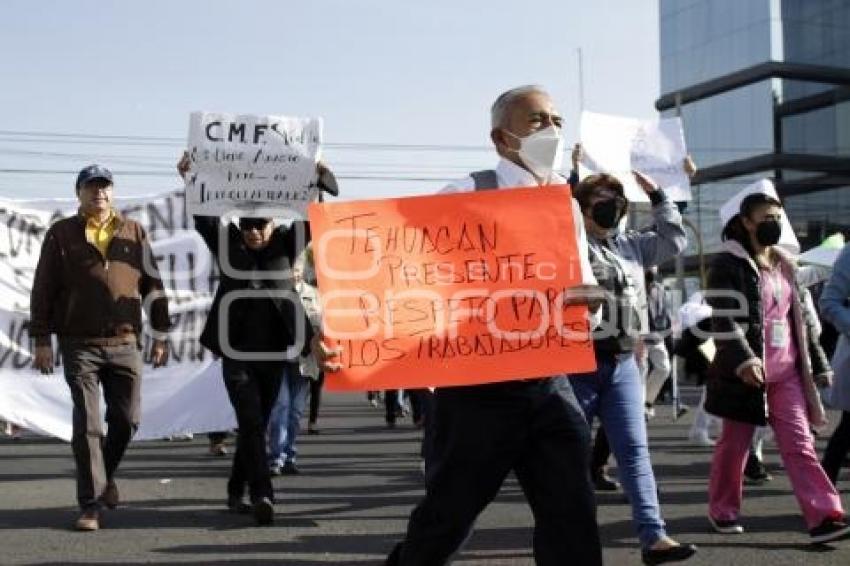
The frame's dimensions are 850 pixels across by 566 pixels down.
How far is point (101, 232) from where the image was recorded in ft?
23.7

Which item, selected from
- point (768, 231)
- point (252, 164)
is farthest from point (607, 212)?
point (252, 164)

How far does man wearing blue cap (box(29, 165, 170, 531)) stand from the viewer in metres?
6.95

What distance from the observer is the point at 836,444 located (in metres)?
7.29

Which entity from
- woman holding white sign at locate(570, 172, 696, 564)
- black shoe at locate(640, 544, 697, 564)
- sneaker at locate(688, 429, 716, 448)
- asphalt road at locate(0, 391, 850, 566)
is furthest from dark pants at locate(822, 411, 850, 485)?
sneaker at locate(688, 429, 716, 448)

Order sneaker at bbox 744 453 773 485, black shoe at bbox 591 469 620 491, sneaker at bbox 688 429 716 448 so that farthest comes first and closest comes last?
sneaker at bbox 688 429 716 448, sneaker at bbox 744 453 773 485, black shoe at bbox 591 469 620 491

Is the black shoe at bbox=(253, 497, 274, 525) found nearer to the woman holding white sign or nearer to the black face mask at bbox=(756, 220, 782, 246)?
the woman holding white sign

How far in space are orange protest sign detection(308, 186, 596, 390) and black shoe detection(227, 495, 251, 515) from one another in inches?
141

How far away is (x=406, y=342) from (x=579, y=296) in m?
0.54

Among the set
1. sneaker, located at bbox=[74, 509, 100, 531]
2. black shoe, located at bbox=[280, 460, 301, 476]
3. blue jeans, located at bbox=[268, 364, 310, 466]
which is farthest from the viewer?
black shoe, located at bbox=[280, 460, 301, 476]

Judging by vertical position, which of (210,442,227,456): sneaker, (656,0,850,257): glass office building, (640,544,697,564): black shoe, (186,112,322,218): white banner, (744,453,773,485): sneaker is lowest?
(210,442,227,456): sneaker

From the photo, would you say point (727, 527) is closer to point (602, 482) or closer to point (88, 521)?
point (602, 482)

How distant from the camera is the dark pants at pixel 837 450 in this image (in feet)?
23.6

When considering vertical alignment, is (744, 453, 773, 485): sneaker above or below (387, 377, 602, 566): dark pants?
below

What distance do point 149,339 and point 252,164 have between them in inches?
117
